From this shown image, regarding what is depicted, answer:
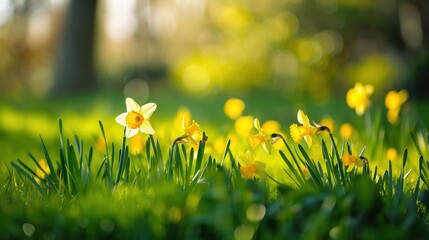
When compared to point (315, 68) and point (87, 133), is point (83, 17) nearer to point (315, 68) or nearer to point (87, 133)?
point (315, 68)

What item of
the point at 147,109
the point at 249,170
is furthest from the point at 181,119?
the point at 249,170

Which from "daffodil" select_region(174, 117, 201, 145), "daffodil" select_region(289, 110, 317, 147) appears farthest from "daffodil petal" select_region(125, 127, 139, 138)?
"daffodil" select_region(289, 110, 317, 147)

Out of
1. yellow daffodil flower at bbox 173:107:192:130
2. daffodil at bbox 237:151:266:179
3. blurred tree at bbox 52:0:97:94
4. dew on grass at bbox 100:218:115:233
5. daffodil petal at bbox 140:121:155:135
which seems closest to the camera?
dew on grass at bbox 100:218:115:233

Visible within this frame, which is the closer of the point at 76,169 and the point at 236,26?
the point at 76,169

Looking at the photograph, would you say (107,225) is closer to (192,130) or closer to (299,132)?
(192,130)

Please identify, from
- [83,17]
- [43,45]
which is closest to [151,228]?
[83,17]

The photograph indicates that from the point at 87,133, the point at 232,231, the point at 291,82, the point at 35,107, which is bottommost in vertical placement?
the point at 232,231

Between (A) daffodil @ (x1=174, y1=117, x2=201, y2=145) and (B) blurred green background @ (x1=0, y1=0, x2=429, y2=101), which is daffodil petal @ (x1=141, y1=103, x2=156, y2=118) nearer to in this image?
(A) daffodil @ (x1=174, y1=117, x2=201, y2=145)

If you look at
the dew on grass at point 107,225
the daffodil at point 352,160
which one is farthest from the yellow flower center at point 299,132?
the dew on grass at point 107,225
